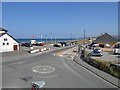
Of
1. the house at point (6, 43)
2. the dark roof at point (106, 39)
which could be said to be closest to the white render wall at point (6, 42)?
the house at point (6, 43)

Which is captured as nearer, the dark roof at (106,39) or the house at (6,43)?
the house at (6,43)

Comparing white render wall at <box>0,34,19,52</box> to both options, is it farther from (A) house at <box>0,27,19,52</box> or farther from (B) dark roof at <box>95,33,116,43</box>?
(B) dark roof at <box>95,33,116,43</box>

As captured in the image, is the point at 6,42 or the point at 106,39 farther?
the point at 106,39

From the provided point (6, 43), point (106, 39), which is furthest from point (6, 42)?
point (106, 39)

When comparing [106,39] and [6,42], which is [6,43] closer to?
[6,42]

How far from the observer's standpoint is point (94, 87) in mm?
20391

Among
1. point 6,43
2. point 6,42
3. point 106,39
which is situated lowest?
point 6,43

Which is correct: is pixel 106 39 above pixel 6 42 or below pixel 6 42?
above

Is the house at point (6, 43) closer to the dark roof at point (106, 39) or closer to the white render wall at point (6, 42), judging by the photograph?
the white render wall at point (6, 42)

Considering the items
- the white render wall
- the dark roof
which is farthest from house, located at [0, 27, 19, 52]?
the dark roof

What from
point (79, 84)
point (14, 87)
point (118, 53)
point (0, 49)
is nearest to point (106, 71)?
point (79, 84)

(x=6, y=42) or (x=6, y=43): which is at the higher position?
→ (x=6, y=42)

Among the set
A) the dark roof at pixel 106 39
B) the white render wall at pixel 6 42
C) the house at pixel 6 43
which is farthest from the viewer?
the dark roof at pixel 106 39

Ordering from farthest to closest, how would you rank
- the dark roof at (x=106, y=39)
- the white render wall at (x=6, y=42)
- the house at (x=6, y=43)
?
A: 1. the dark roof at (x=106, y=39)
2. the house at (x=6, y=43)
3. the white render wall at (x=6, y=42)
